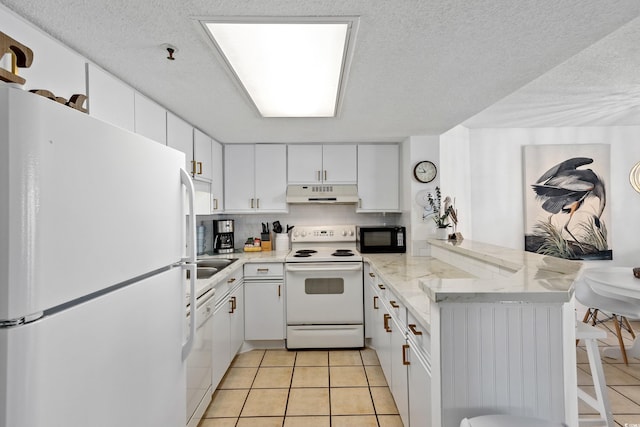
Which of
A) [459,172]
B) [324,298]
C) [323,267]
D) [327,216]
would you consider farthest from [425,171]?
[324,298]

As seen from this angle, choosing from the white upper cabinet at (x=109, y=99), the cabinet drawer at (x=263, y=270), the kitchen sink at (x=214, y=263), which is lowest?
the cabinet drawer at (x=263, y=270)

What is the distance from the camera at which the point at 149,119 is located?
6.82ft

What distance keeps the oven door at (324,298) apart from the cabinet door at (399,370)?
1.03 m

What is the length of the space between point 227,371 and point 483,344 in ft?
7.72

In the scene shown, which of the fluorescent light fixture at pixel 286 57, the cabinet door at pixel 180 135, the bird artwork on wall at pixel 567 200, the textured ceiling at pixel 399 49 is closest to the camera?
the textured ceiling at pixel 399 49

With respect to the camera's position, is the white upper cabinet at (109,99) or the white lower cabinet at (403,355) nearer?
the white lower cabinet at (403,355)

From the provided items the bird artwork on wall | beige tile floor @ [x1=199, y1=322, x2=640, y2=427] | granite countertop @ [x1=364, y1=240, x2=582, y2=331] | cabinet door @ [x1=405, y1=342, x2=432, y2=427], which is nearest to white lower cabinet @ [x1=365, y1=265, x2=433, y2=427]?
cabinet door @ [x1=405, y1=342, x2=432, y2=427]

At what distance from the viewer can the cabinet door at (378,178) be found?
3602mm

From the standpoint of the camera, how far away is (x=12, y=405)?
0.58 m

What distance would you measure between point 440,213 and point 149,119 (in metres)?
2.72

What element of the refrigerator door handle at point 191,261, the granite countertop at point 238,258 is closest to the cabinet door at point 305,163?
the granite countertop at point 238,258

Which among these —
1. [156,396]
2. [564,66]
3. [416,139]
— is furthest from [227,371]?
[564,66]

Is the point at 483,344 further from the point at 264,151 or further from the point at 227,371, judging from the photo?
the point at 264,151

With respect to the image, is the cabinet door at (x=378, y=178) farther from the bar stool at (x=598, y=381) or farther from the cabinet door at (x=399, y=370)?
the bar stool at (x=598, y=381)
